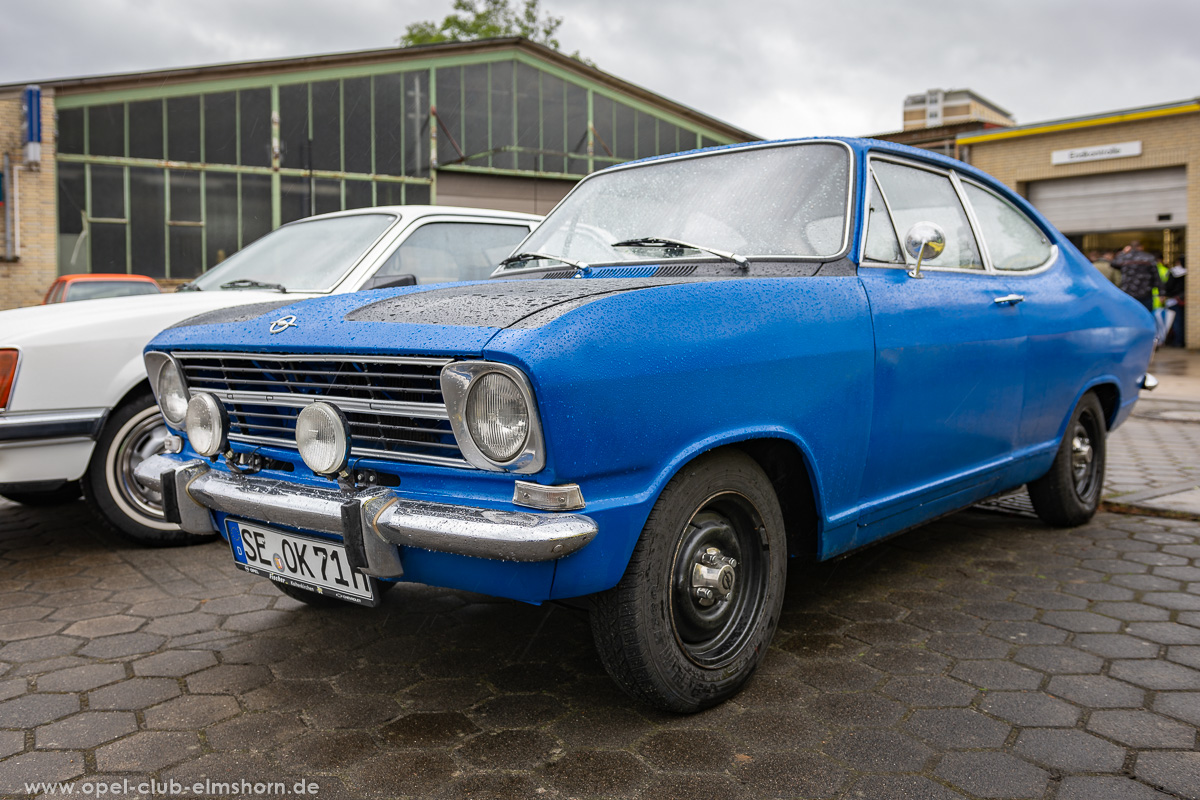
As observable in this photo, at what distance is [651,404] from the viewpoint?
88.6 inches

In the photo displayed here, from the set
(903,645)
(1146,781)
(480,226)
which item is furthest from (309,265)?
(1146,781)

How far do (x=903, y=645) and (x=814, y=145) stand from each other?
5.76ft

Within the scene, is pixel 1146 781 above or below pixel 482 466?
below

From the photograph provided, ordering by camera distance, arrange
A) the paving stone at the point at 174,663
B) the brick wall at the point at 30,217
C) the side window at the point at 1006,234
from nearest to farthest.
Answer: the paving stone at the point at 174,663
the side window at the point at 1006,234
the brick wall at the point at 30,217

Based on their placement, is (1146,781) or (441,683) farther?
(441,683)

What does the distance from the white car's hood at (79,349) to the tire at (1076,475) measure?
3.62 metres

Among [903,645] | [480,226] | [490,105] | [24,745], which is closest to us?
[24,745]

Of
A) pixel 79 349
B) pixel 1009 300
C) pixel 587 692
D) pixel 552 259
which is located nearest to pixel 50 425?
pixel 79 349

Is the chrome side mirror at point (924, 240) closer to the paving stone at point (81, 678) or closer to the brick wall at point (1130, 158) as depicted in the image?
the paving stone at point (81, 678)

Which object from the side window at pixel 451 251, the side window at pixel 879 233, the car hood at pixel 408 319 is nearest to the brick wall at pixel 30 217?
the side window at pixel 451 251

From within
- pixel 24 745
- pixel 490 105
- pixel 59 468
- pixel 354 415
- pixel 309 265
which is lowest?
pixel 24 745

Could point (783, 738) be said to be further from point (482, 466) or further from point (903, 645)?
point (482, 466)

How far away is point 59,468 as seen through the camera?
4.04m

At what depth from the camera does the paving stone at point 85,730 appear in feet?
7.98
